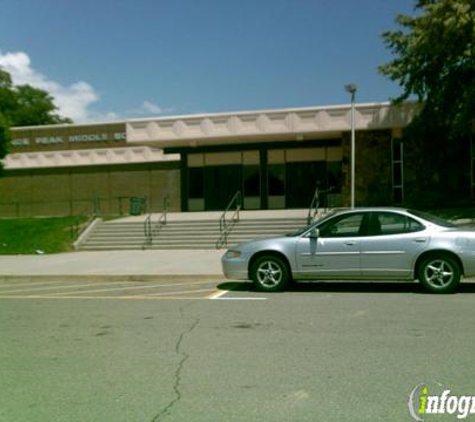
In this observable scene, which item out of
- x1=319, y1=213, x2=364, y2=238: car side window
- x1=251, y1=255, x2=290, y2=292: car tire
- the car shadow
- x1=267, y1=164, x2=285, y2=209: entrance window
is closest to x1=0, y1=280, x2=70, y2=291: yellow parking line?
the car shadow

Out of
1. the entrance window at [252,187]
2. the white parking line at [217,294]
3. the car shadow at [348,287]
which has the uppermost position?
the entrance window at [252,187]

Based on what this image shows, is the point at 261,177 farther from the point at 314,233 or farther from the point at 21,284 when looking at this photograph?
the point at 314,233

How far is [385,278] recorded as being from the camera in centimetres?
959

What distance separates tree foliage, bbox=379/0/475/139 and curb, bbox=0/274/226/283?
1196 cm

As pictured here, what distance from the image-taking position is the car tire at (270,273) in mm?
→ 9969

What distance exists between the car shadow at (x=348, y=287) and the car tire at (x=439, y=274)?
0.30m

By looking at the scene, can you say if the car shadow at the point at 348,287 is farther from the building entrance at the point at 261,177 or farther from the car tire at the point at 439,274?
the building entrance at the point at 261,177

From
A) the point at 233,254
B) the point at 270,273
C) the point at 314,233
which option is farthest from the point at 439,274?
the point at 233,254

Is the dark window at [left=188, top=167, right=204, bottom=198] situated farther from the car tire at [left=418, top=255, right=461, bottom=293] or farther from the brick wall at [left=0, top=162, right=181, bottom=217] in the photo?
the car tire at [left=418, top=255, right=461, bottom=293]

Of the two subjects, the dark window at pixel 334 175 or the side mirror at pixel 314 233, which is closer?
the side mirror at pixel 314 233

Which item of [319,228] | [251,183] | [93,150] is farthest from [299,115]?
[93,150]

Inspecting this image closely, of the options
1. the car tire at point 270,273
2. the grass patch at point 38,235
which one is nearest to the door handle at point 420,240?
the car tire at point 270,273

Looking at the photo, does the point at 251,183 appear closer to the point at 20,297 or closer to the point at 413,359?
the point at 20,297

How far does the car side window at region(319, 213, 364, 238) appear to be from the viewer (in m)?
9.80
